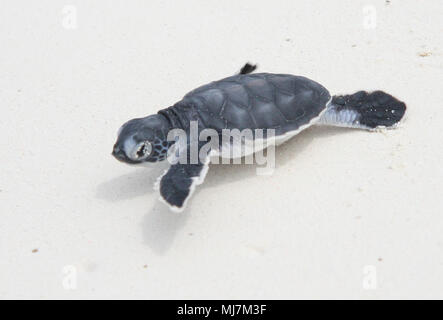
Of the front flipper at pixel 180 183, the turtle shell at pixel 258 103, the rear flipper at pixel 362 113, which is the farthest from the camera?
the rear flipper at pixel 362 113

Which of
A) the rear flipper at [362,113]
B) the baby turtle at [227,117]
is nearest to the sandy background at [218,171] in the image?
the rear flipper at [362,113]

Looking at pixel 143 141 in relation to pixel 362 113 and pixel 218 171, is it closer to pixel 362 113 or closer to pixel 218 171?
pixel 218 171

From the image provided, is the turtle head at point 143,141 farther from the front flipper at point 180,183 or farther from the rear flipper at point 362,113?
the rear flipper at point 362,113

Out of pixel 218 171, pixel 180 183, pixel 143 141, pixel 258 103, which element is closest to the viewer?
pixel 180 183

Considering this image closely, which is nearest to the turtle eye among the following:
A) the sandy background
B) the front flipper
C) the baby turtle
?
the baby turtle

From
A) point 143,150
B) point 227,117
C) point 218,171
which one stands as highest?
point 227,117

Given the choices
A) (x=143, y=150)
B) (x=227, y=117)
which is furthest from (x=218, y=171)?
(x=143, y=150)
